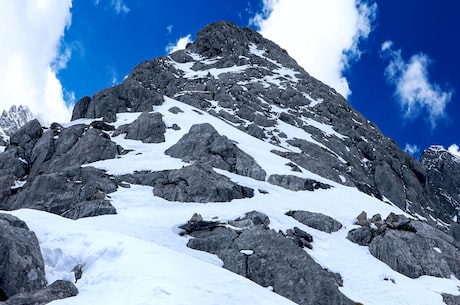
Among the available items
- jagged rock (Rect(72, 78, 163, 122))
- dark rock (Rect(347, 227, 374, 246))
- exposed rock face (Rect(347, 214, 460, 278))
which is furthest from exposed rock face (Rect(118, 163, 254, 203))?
jagged rock (Rect(72, 78, 163, 122))

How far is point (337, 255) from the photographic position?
26.5 m

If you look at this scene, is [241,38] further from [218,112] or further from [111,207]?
[111,207]

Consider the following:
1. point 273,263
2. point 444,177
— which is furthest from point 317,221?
point 444,177

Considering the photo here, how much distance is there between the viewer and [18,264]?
12742 mm

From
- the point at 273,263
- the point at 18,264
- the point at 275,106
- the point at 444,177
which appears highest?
the point at 444,177

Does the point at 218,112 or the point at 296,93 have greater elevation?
the point at 296,93

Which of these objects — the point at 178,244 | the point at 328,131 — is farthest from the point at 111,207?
the point at 328,131

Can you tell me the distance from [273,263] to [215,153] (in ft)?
75.4

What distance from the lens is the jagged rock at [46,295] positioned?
35.7ft

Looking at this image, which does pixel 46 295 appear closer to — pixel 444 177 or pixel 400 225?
pixel 400 225

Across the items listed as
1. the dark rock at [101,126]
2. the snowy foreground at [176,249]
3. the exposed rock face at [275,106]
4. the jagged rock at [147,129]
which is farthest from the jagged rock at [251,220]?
the dark rock at [101,126]

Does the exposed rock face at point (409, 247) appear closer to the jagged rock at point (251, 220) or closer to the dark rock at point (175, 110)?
the jagged rock at point (251, 220)

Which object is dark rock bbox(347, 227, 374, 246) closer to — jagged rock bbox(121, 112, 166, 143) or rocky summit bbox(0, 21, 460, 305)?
rocky summit bbox(0, 21, 460, 305)

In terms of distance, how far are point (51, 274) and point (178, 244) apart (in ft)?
35.1
